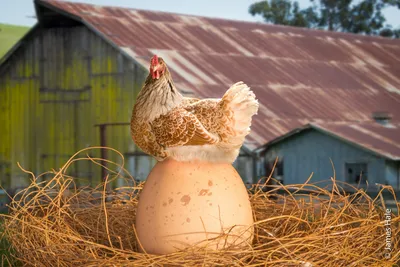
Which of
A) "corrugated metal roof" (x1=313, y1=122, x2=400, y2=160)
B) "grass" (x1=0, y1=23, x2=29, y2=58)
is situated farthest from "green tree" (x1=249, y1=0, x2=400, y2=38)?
"corrugated metal roof" (x1=313, y1=122, x2=400, y2=160)

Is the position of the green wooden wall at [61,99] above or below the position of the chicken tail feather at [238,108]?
below

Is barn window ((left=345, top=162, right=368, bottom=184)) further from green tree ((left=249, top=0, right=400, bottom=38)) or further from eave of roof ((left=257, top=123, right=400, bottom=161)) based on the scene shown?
green tree ((left=249, top=0, right=400, bottom=38))

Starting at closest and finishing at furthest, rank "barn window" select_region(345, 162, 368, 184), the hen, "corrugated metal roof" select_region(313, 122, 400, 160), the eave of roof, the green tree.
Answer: the hen
the eave of roof
"corrugated metal roof" select_region(313, 122, 400, 160)
"barn window" select_region(345, 162, 368, 184)
the green tree

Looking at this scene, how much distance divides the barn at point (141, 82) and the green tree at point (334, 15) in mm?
22413

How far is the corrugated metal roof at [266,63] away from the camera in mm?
19094

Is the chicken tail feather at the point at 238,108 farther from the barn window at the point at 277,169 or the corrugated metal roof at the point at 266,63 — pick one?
the barn window at the point at 277,169

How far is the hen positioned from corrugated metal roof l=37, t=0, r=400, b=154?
10.1 meters

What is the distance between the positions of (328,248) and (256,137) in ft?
41.0

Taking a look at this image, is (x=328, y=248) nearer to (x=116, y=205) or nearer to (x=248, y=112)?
(x=248, y=112)

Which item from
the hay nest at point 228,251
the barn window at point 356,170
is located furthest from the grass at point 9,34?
the hay nest at point 228,251

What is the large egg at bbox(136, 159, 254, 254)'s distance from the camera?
204 inches

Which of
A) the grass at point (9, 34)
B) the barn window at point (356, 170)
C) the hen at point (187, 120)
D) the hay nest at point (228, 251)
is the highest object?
the hen at point (187, 120)

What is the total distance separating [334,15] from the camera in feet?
159

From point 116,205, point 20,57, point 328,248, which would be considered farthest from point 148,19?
point 328,248
